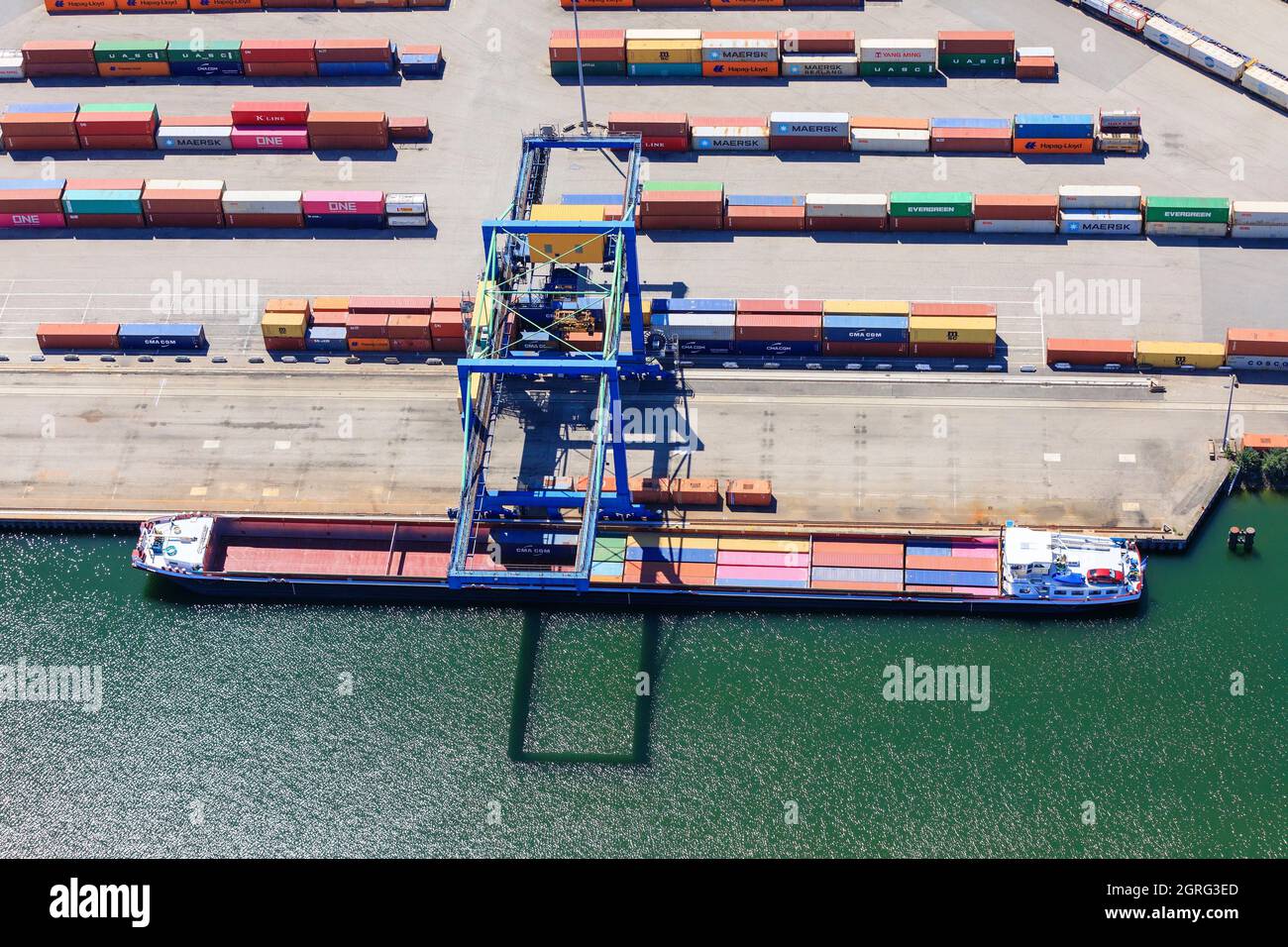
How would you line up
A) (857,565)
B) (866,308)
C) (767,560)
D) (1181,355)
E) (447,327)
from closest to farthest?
(857,565)
(767,560)
(1181,355)
(866,308)
(447,327)

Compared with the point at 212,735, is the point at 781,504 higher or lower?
higher

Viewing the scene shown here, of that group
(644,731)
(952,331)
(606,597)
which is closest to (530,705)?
(644,731)

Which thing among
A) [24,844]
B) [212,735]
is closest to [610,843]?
[212,735]

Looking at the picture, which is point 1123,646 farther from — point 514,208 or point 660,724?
point 514,208

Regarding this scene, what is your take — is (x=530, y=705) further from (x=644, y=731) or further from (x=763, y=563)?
(x=763, y=563)

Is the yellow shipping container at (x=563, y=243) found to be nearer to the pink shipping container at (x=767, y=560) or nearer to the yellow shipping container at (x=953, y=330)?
the pink shipping container at (x=767, y=560)

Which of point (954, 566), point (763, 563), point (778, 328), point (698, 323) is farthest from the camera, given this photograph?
point (698, 323)
